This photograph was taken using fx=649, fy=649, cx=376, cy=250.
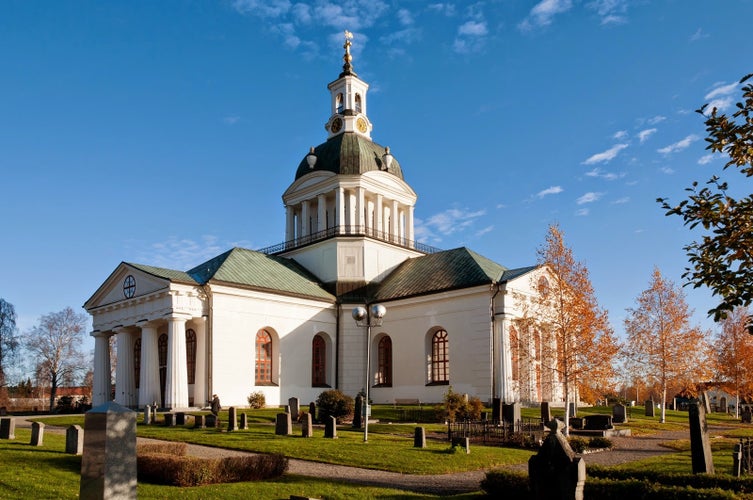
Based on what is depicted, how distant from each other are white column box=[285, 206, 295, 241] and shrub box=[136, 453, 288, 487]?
34.7m

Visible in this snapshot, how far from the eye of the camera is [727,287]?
28.7 ft

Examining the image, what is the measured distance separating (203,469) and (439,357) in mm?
25527

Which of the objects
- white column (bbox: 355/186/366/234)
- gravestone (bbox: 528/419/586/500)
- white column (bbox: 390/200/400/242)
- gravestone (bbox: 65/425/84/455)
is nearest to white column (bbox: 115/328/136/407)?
white column (bbox: 355/186/366/234)

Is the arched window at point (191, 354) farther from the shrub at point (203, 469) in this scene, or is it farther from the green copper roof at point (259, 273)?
the shrub at point (203, 469)

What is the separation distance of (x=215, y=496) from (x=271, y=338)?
1014 inches

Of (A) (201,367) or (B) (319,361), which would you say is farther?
(B) (319,361)

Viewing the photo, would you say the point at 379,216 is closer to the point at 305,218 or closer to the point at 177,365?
the point at 305,218

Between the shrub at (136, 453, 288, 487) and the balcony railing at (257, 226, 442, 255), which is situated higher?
the balcony railing at (257, 226, 442, 255)

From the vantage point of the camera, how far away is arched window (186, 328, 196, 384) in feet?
114

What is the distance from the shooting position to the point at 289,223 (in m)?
48.2

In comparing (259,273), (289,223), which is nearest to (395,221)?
(289,223)

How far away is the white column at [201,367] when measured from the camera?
33.3m

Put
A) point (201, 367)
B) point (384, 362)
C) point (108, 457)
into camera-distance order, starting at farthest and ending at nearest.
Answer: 1. point (384, 362)
2. point (201, 367)
3. point (108, 457)

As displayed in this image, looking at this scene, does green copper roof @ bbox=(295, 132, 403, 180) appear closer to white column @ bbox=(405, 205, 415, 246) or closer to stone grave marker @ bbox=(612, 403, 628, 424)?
white column @ bbox=(405, 205, 415, 246)
